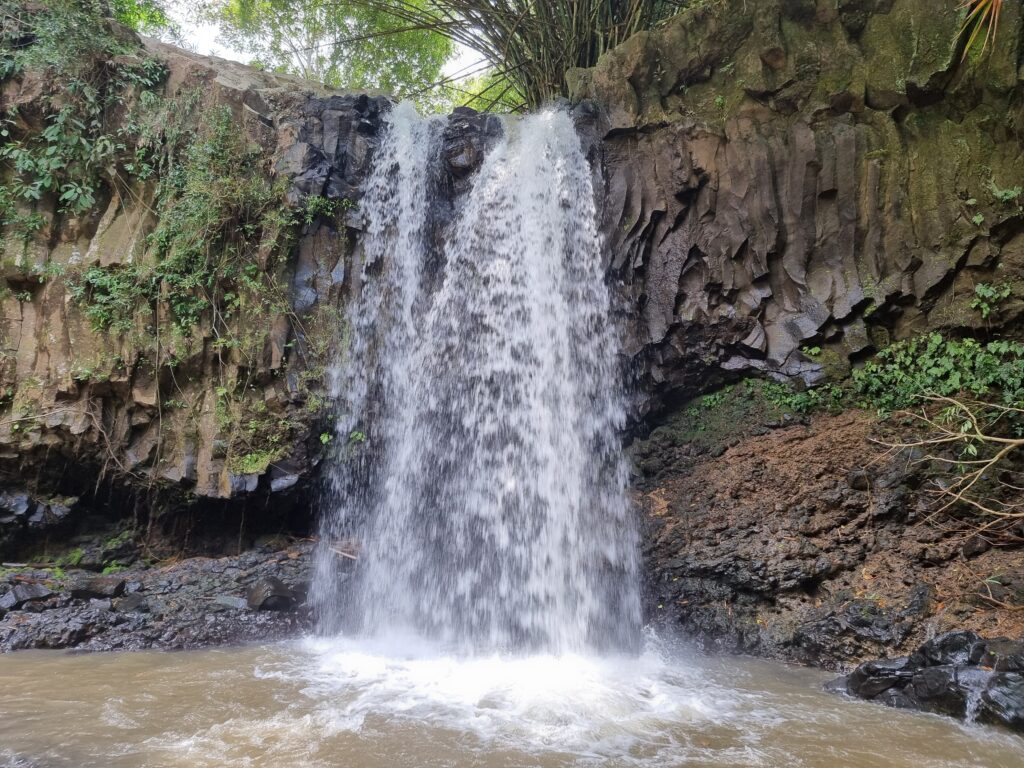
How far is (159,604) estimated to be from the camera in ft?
20.8

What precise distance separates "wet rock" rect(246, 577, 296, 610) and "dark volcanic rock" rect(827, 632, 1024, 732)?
515cm

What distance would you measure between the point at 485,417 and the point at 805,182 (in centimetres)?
460

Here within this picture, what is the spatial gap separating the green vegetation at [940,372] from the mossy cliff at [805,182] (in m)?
0.21

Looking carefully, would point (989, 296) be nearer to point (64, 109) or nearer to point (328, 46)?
point (64, 109)

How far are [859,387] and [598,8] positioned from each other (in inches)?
279

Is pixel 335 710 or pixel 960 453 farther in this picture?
pixel 960 453

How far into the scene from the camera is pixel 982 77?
21.5 ft

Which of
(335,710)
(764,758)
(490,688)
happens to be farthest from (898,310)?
(335,710)

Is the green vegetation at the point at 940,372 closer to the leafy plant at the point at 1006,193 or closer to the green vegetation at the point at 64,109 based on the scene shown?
the leafy plant at the point at 1006,193

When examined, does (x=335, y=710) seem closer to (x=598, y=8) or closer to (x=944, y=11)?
(x=944, y=11)

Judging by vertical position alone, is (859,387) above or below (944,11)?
below

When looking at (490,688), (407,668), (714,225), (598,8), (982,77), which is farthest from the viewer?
(598,8)

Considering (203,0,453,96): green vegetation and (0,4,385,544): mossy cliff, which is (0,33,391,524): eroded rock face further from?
(203,0,453,96): green vegetation

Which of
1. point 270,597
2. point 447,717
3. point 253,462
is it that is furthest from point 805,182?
point 270,597
